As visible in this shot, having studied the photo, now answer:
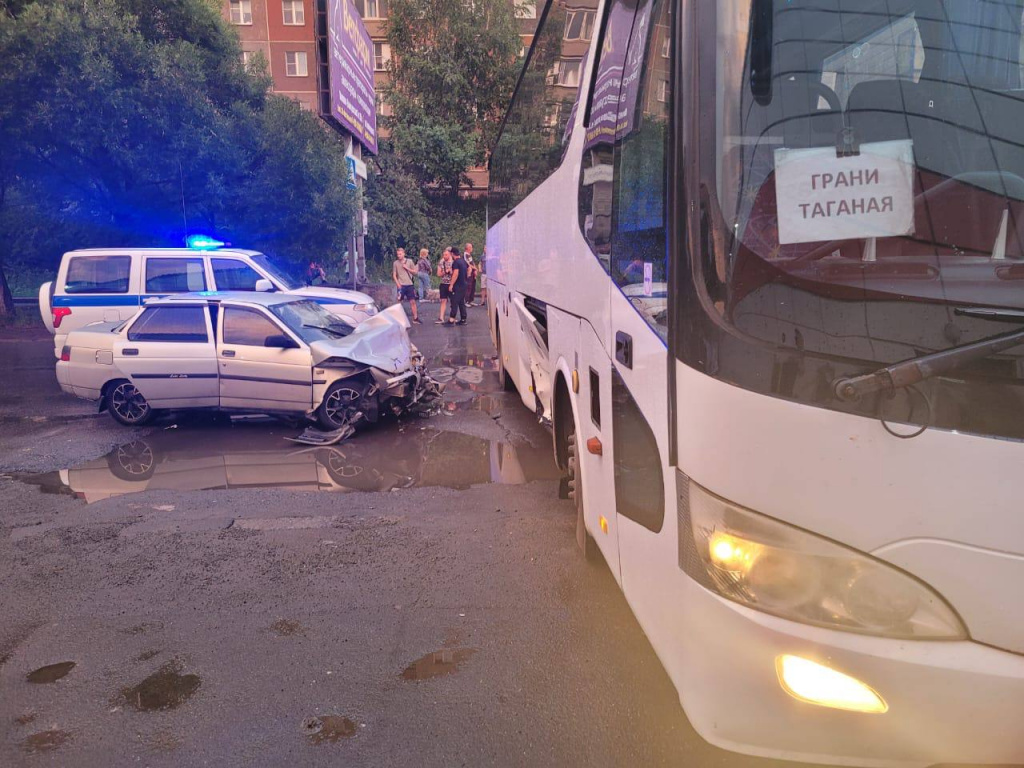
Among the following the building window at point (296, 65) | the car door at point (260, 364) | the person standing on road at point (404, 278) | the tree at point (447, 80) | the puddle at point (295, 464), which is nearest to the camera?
the puddle at point (295, 464)

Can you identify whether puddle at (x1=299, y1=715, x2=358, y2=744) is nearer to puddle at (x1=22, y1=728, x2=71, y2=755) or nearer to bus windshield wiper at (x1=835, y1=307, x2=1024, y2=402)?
puddle at (x1=22, y1=728, x2=71, y2=755)

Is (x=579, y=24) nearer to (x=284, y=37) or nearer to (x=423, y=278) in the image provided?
(x=423, y=278)

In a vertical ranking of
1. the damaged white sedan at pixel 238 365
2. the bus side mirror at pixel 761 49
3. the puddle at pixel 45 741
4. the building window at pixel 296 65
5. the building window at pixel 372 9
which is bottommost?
the puddle at pixel 45 741

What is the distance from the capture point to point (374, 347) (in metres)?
8.42

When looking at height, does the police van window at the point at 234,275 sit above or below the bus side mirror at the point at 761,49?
below

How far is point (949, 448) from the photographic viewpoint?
180 cm

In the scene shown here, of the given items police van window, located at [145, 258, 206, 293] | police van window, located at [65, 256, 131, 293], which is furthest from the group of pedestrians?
police van window, located at [65, 256, 131, 293]

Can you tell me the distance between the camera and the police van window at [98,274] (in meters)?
11.7

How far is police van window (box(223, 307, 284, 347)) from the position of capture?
8.19 meters

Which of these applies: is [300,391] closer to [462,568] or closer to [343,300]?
[462,568]

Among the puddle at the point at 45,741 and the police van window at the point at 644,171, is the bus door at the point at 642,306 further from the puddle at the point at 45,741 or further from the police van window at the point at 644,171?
the puddle at the point at 45,741

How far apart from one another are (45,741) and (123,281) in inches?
402

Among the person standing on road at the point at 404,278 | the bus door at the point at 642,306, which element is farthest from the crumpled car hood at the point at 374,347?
the person standing on road at the point at 404,278

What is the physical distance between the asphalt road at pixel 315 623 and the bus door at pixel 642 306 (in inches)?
30.0
